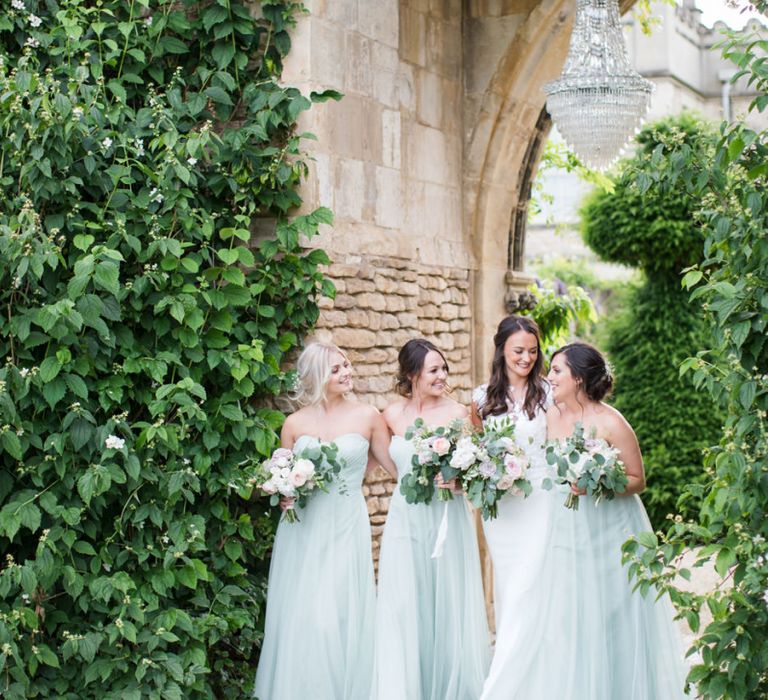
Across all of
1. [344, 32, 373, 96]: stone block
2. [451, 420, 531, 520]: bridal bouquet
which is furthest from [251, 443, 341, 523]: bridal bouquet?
[344, 32, 373, 96]: stone block

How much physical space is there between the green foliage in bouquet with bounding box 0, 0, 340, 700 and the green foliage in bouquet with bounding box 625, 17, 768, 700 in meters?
2.14

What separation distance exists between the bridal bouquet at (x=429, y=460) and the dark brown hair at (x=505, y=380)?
0.37 metres

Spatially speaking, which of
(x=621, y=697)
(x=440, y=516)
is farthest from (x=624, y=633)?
(x=440, y=516)

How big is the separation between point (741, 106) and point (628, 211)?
16157 mm

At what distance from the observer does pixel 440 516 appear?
539cm

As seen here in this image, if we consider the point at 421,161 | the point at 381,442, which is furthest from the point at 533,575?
the point at 421,161

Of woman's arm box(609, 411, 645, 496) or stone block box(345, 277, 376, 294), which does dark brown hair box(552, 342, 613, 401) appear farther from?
stone block box(345, 277, 376, 294)

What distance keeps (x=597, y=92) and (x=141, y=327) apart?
2.40 meters

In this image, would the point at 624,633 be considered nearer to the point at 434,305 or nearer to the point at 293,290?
the point at 293,290

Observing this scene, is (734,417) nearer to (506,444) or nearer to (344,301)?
(506,444)

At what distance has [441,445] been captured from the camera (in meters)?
4.99

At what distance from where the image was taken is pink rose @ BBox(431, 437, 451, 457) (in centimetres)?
499

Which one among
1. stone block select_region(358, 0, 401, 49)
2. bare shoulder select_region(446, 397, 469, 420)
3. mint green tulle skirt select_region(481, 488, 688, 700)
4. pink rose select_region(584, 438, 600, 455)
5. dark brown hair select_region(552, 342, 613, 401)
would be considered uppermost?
stone block select_region(358, 0, 401, 49)

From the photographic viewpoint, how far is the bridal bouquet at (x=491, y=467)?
489 centimetres
